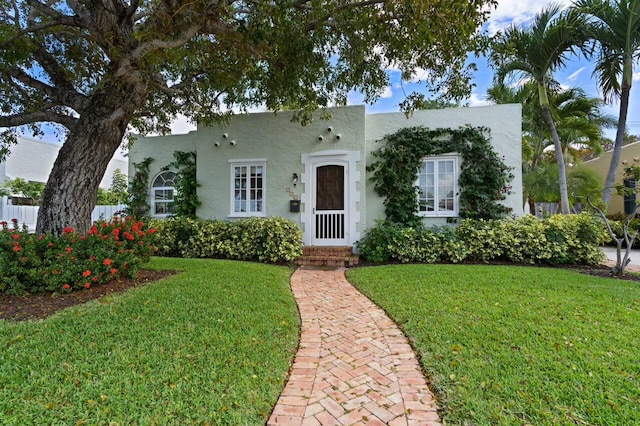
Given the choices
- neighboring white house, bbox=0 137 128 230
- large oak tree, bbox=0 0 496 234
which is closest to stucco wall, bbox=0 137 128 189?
neighboring white house, bbox=0 137 128 230

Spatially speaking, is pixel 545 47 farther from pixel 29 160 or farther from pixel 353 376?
pixel 29 160

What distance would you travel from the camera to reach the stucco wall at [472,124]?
9039mm

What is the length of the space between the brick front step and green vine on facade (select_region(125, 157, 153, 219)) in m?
6.37

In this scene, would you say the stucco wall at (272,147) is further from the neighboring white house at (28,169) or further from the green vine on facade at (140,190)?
the neighboring white house at (28,169)

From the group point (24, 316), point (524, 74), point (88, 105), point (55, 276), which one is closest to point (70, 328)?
point (24, 316)

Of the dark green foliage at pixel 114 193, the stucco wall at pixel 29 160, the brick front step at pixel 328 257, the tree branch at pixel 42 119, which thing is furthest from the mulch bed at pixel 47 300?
the stucco wall at pixel 29 160

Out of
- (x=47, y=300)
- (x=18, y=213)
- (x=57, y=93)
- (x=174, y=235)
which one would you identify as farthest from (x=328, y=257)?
(x=18, y=213)

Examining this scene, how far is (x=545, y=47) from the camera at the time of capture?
928 cm

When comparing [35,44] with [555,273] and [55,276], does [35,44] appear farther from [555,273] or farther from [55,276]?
[555,273]

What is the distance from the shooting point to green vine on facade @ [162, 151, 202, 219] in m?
10.2

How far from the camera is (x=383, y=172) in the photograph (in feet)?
31.0

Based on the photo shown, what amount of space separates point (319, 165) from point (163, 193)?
5828 millimetres

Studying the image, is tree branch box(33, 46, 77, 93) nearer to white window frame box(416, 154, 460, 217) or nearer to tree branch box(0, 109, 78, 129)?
tree branch box(0, 109, 78, 129)

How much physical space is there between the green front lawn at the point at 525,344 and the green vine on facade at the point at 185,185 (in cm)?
670
